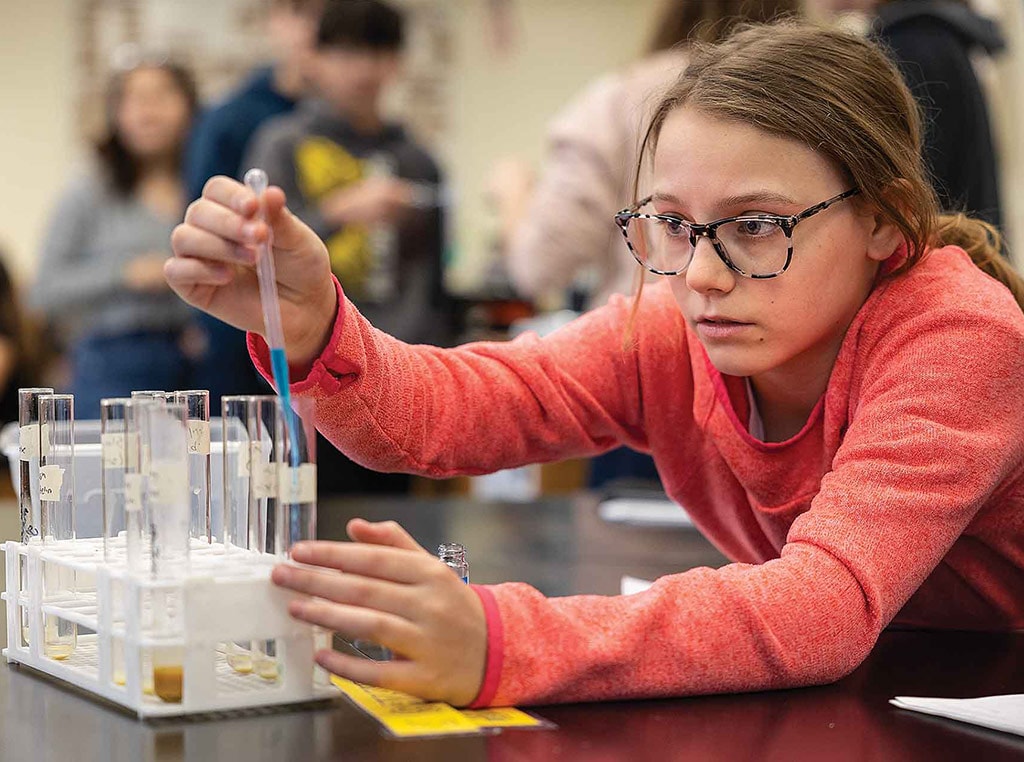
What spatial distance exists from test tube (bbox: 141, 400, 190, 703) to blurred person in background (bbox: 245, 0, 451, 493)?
1.86 m

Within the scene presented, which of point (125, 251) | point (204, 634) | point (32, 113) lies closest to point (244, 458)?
point (204, 634)

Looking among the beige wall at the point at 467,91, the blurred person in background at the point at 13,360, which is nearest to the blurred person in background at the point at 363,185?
the blurred person in background at the point at 13,360

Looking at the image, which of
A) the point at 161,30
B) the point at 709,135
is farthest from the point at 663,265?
the point at 161,30

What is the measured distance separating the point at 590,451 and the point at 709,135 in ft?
1.22

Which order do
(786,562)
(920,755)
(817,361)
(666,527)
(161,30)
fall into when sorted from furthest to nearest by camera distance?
(161,30), (666,527), (817,361), (786,562), (920,755)

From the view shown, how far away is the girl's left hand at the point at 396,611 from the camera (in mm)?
785

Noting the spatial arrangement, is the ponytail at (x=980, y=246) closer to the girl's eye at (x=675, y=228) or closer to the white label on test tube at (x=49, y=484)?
the girl's eye at (x=675, y=228)

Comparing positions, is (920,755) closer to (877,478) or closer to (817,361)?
(877,478)

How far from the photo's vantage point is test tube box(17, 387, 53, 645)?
3.17ft

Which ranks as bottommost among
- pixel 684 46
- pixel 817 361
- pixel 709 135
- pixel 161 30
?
pixel 817 361

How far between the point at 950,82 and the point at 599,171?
0.62m

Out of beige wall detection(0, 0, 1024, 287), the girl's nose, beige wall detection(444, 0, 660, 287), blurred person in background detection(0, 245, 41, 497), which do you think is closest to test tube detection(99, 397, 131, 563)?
the girl's nose

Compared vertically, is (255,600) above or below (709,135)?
below

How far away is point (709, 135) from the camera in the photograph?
1.04 metres
